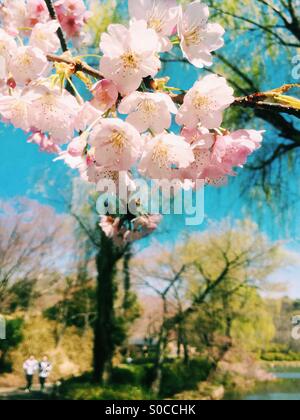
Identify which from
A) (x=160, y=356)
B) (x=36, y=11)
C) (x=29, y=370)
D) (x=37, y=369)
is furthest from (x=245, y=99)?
(x=37, y=369)

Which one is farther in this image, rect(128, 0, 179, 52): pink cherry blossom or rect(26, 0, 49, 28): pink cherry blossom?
rect(26, 0, 49, 28): pink cherry blossom

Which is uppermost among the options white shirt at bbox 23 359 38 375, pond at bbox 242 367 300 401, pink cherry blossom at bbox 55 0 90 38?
pink cherry blossom at bbox 55 0 90 38

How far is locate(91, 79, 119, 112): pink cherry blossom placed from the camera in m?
0.46

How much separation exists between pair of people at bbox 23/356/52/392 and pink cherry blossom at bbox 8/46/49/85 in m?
11.0

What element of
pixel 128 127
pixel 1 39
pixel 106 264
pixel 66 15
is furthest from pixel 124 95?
pixel 106 264

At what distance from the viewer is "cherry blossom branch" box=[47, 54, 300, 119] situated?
1.37 feet

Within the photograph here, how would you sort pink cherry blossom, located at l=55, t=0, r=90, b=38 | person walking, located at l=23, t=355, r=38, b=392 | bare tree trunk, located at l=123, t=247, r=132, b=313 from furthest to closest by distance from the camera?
bare tree trunk, located at l=123, t=247, r=132, b=313 → person walking, located at l=23, t=355, r=38, b=392 → pink cherry blossom, located at l=55, t=0, r=90, b=38

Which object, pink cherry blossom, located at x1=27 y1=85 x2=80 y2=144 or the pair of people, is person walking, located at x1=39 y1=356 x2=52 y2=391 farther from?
pink cherry blossom, located at x1=27 y1=85 x2=80 y2=144

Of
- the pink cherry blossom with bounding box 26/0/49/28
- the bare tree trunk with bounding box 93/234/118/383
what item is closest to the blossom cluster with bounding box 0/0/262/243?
the pink cherry blossom with bounding box 26/0/49/28

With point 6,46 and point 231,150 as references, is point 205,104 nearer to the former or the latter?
point 231,150

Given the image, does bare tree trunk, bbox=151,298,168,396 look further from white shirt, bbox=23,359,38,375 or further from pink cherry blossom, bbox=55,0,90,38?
pink cherry blossom, bbox=55,0,90,38

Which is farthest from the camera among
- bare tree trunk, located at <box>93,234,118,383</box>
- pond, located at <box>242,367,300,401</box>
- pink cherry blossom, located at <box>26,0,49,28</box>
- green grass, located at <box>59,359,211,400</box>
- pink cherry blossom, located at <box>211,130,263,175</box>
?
pond, located at <box>242,367,300,401</box>

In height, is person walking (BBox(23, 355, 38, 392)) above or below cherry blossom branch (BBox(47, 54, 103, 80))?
below

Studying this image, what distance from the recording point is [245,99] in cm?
44
